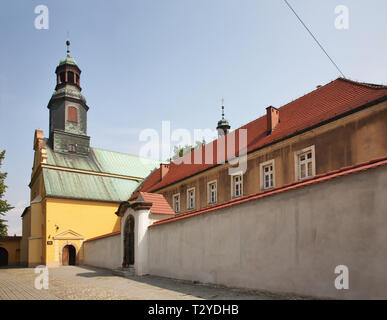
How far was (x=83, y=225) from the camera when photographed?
29719 mm

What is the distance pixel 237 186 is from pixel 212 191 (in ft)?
8.22

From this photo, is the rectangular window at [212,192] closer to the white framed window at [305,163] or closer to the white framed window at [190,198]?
the white framed window at [190,198]

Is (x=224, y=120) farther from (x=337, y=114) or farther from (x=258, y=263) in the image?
(x=258, y=263)

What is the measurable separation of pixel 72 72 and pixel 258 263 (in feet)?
98.3

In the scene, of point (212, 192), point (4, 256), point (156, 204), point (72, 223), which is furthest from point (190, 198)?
point (4, 256)

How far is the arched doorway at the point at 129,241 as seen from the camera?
1706 cm

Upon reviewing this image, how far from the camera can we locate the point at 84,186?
31375 millimetres

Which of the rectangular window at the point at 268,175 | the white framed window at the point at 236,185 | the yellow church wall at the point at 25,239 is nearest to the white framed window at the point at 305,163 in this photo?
the rectangular window at the point at 268,175

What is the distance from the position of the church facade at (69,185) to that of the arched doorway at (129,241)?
1260 centimetres

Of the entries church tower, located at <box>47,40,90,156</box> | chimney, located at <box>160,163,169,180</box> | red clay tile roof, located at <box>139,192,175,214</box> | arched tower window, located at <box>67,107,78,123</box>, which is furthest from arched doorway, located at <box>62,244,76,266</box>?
red clay tile roof, located at <box>139,192,175,214</box>

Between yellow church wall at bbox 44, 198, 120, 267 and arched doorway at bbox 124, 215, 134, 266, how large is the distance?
12524 mm

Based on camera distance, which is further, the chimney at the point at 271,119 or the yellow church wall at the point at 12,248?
the yellow church wall at the point at 12,248

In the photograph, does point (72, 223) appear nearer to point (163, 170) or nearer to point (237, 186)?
point (163, 170)
